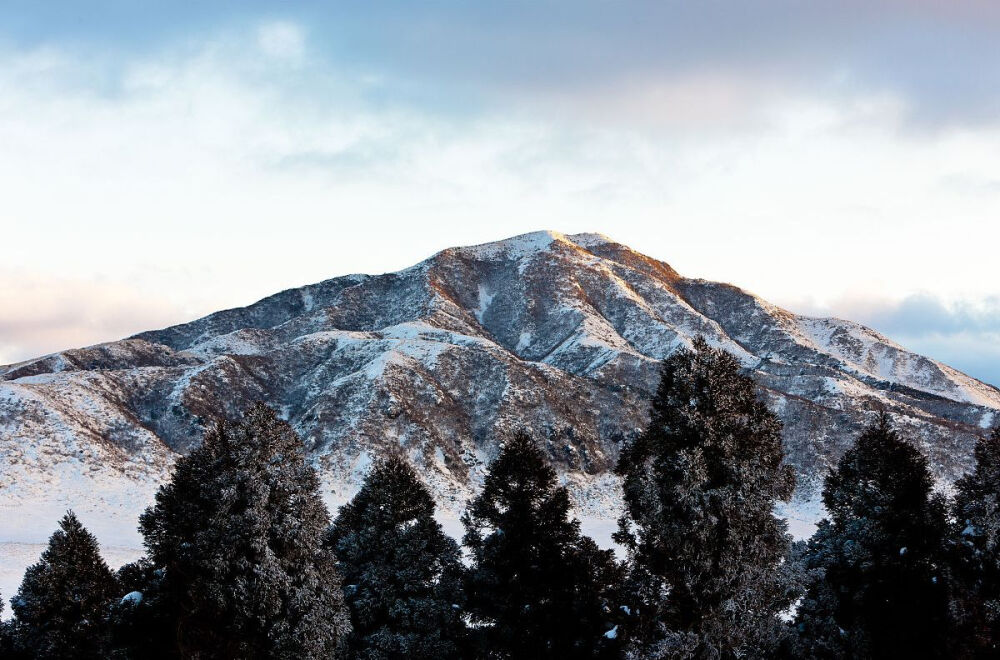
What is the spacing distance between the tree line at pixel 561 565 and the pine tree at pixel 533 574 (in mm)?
72

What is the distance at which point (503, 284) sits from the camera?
629 ft

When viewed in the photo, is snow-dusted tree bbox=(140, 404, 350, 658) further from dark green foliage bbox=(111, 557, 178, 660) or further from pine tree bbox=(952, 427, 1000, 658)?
pine tree bbox=(952, 427, 1000, 658)

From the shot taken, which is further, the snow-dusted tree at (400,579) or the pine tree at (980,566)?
the snow-dusted tree at (400,579)

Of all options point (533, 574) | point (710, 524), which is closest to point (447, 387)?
point (533, 574)

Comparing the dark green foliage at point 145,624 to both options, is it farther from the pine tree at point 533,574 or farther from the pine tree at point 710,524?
the pine tree at point 710,524

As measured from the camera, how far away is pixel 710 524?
1891 centimetres

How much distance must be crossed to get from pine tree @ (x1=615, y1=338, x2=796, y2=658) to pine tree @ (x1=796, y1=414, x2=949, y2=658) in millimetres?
6505

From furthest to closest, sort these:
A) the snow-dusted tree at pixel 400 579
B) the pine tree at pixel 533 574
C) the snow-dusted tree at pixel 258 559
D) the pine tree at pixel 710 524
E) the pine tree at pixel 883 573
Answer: the snow-dusted tree at pixel 400 579
the pine tree at pixel 533 574
the pine tree at pixel 883 573
the snow-dusted tree at pixel 258 559
the pine tree at pixel 710 524

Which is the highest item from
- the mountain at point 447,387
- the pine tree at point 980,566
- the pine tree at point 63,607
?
the mountain at point 447,387

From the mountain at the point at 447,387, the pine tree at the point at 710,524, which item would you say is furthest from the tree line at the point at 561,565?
the mountain at the point at 447,387

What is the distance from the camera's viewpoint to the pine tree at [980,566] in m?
21.3

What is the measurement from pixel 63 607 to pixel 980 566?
3133 cm

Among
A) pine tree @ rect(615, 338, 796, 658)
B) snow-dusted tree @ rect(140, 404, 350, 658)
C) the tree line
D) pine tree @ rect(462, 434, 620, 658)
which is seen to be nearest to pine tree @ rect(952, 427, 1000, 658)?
the tree line

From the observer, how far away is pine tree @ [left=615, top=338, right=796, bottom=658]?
18844 millimetres
